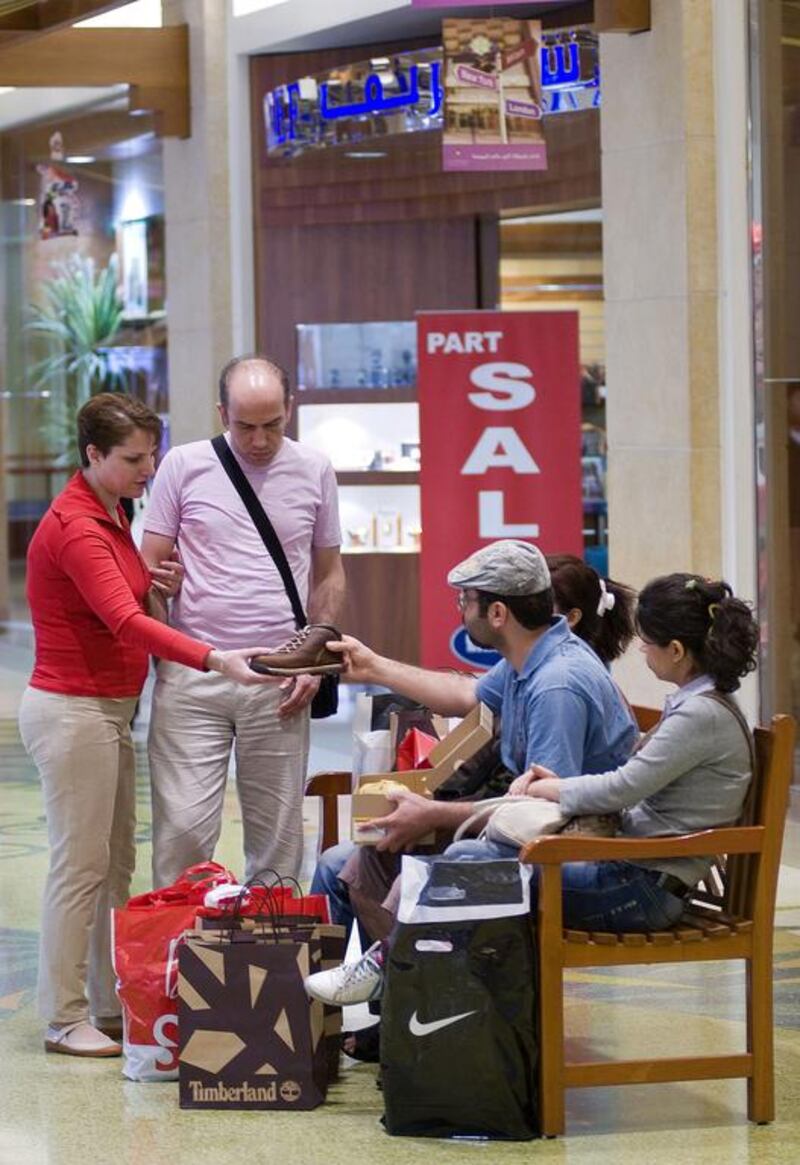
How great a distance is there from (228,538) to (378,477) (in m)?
6.05

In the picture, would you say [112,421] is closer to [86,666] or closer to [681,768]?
[86,666]

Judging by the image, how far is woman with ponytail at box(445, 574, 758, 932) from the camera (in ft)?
14.1

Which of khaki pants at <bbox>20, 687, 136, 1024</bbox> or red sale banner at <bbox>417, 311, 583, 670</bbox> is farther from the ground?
red sale banner at <bbox>417, 311, 583, 670</bbox>

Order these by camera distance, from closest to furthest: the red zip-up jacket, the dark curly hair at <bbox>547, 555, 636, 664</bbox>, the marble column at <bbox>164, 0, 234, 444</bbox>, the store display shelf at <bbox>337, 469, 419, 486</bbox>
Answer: the red zip-up jacket < the dark curly hair at <bbox>547, 555, 636, 664</bbox> < the store display shelf at <bbox>337, 469, 419, 486</bbox> < the marble column at <bbox>164, 0, 234, 444</bbox>

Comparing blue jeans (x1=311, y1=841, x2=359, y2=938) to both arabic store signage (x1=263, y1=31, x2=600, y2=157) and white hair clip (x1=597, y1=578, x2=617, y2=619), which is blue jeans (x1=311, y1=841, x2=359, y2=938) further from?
arabic store signage (x1=263, y1=31, x2=600, y2=157)

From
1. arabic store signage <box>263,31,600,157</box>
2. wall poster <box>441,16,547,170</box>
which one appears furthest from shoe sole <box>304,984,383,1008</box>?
arabic store signage <box>263,31,600,157</box>

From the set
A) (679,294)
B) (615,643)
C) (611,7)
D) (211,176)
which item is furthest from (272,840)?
(211,176)

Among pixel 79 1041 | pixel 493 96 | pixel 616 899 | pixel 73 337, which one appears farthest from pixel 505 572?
pixel 73 337

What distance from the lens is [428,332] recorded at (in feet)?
25.8

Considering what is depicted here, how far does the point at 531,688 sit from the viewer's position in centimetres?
443

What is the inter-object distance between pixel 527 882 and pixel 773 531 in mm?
4076

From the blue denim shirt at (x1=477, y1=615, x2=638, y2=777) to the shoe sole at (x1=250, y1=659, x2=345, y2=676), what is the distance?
1.50ft

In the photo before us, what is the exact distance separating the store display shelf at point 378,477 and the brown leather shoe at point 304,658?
20.2 ft

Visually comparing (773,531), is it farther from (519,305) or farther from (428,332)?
(519,305)
